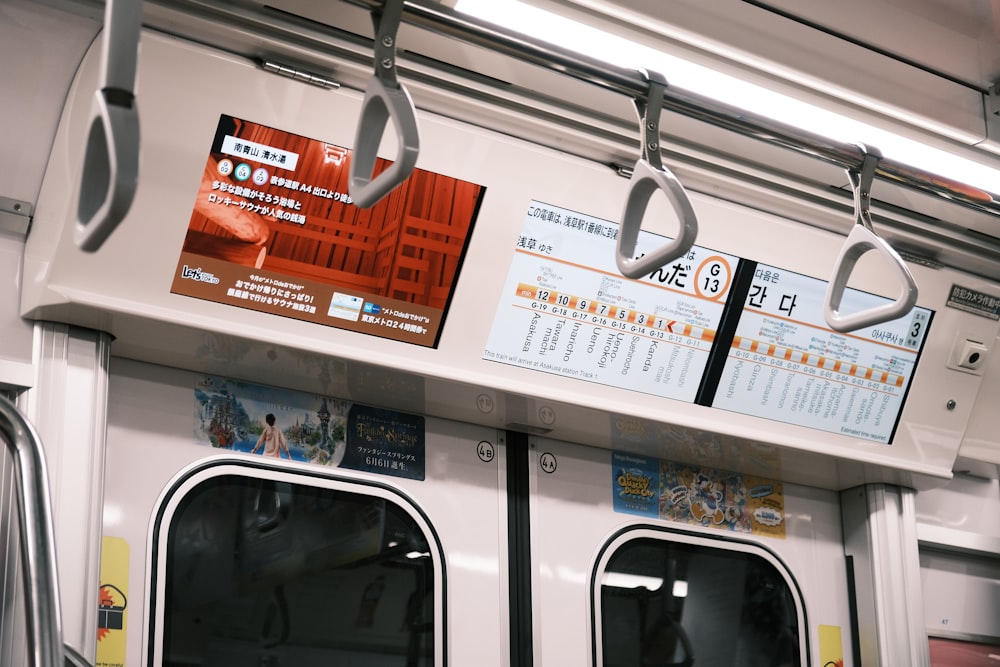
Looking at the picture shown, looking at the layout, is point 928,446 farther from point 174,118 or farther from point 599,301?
point 174,118

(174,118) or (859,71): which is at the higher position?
(859,71)

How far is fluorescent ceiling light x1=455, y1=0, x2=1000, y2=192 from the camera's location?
8.00 ft

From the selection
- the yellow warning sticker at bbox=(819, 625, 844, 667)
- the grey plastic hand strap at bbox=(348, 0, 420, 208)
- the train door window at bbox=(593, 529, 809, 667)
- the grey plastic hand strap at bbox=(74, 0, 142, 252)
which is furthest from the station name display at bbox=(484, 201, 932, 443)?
the grey plastic hand strap at bbox=(74, 0, 142, 252)

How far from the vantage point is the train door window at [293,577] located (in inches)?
110

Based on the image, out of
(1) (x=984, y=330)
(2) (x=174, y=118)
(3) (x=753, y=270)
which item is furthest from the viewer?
(1) (x=984, y=330)

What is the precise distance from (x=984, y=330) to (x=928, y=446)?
0.43 m

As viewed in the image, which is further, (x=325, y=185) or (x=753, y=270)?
(x=753, y=270)

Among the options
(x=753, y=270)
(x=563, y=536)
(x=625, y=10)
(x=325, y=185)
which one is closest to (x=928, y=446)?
(x=753, y=270)

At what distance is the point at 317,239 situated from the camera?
2727 millimetres

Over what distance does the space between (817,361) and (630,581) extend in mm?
906

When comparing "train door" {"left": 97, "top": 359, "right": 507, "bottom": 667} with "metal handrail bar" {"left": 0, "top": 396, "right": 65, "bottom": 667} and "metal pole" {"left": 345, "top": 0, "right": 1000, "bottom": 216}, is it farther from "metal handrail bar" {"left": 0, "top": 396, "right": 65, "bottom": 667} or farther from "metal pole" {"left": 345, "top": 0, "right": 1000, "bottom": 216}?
"metal pole" {"left": 345, "top": 0, "right": 1000, "bottom": 216}

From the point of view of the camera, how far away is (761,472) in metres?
3.82

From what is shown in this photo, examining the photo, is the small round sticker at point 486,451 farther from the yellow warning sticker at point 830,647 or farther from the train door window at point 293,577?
the yellow warning sticker at point 830,647

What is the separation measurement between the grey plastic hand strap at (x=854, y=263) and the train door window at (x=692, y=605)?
1.48 m
